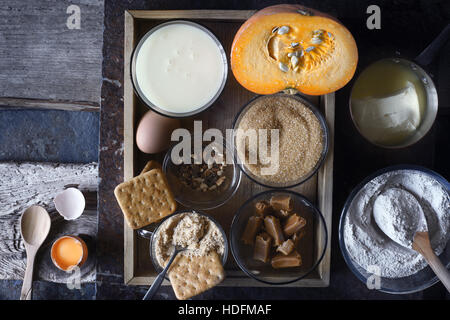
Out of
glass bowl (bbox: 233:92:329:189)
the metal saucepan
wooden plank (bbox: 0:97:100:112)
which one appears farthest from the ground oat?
wooden plank (bbox: 0:97:100:112)

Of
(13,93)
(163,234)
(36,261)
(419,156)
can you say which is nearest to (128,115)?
(163,234)

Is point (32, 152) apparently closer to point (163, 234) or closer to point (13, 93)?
point (13, 93)

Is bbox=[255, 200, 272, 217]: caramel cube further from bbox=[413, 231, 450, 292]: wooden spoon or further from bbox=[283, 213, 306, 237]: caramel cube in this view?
bbox=[413, 231, 450, 292]: wooden spoon

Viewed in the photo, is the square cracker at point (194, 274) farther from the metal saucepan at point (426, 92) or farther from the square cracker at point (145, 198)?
the metal saucepan at point (426, 92)

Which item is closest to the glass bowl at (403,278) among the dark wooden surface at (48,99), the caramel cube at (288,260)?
the caramel cube at (288,260)

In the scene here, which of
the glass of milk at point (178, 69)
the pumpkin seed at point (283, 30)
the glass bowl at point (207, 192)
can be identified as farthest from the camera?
the glass bowl at point (207, 192)

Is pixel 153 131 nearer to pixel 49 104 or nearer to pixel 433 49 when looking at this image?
pixel 49 104
